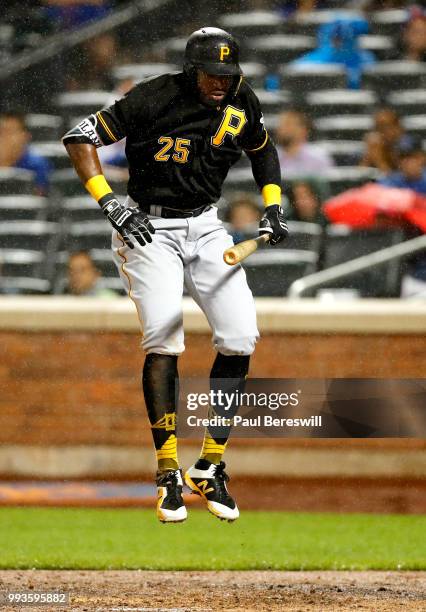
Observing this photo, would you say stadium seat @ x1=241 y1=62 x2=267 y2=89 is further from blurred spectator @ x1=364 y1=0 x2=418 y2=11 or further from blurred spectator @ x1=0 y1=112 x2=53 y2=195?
blurred spectator @ x1=0 y1=112 x2=53 y2=195

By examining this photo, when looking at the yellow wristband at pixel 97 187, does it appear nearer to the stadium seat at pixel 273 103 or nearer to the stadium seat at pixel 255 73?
the stadium seat at pixel 273 103

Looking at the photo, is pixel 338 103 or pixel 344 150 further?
pixel 338 103

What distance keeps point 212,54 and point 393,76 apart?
5.47 meters

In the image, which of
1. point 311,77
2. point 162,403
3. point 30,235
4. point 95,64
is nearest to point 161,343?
point 162,403

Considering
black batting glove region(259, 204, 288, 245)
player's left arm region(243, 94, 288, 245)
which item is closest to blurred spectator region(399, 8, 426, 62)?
player's left arm region(243, 94, 288, 245)

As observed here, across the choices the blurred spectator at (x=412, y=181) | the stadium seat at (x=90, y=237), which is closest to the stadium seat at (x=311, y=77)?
the blurred spectator at (x=412, y=181)

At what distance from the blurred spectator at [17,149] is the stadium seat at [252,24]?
6.67 ft

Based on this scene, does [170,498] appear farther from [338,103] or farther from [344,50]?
[344,50]

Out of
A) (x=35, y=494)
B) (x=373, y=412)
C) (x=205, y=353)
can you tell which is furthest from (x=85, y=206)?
(x=373, y=412)

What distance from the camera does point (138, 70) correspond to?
11070mm

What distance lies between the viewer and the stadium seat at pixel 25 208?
998cm

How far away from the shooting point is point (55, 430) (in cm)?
989

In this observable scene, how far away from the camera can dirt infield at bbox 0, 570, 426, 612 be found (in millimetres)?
6168

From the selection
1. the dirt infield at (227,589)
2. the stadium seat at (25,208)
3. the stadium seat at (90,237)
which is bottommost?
the dirt infield at (227,589)
